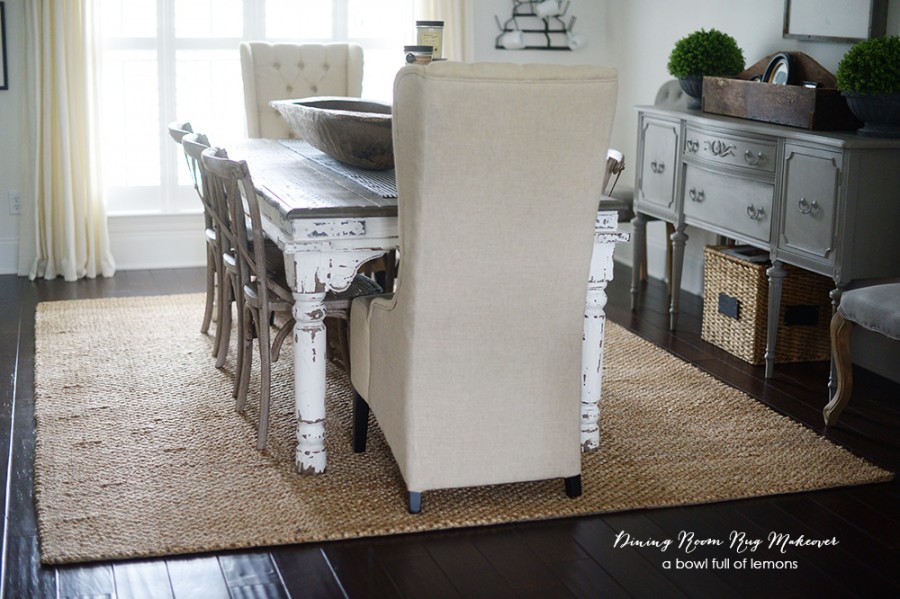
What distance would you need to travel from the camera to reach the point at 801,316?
4074 mm

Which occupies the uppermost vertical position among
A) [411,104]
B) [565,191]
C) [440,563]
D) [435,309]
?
[411,104]

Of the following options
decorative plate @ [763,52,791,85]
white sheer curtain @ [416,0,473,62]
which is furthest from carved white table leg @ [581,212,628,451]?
white sheer curtain @ [416,0,473,62]

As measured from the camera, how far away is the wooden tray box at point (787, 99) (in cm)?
373

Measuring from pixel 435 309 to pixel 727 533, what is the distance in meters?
0.91

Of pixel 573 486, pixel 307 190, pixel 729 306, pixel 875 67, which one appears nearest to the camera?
pixel 573 486

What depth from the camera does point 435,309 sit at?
258 centimetres

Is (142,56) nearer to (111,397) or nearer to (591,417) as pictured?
(111,397)

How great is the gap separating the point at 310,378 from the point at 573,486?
75 cm

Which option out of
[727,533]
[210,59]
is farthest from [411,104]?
[210,59]

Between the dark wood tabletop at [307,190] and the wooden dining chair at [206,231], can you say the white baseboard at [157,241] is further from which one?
the dark wood tabletop at [307,190]

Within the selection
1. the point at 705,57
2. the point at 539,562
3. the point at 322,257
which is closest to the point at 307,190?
the point at 322,257

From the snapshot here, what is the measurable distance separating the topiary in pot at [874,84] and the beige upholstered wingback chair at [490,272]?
1341 millimetres

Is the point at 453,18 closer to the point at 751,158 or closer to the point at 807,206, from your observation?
the point at 751,158

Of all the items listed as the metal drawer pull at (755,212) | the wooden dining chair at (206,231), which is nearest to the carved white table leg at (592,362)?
the metal drawer pull at (755,212)
